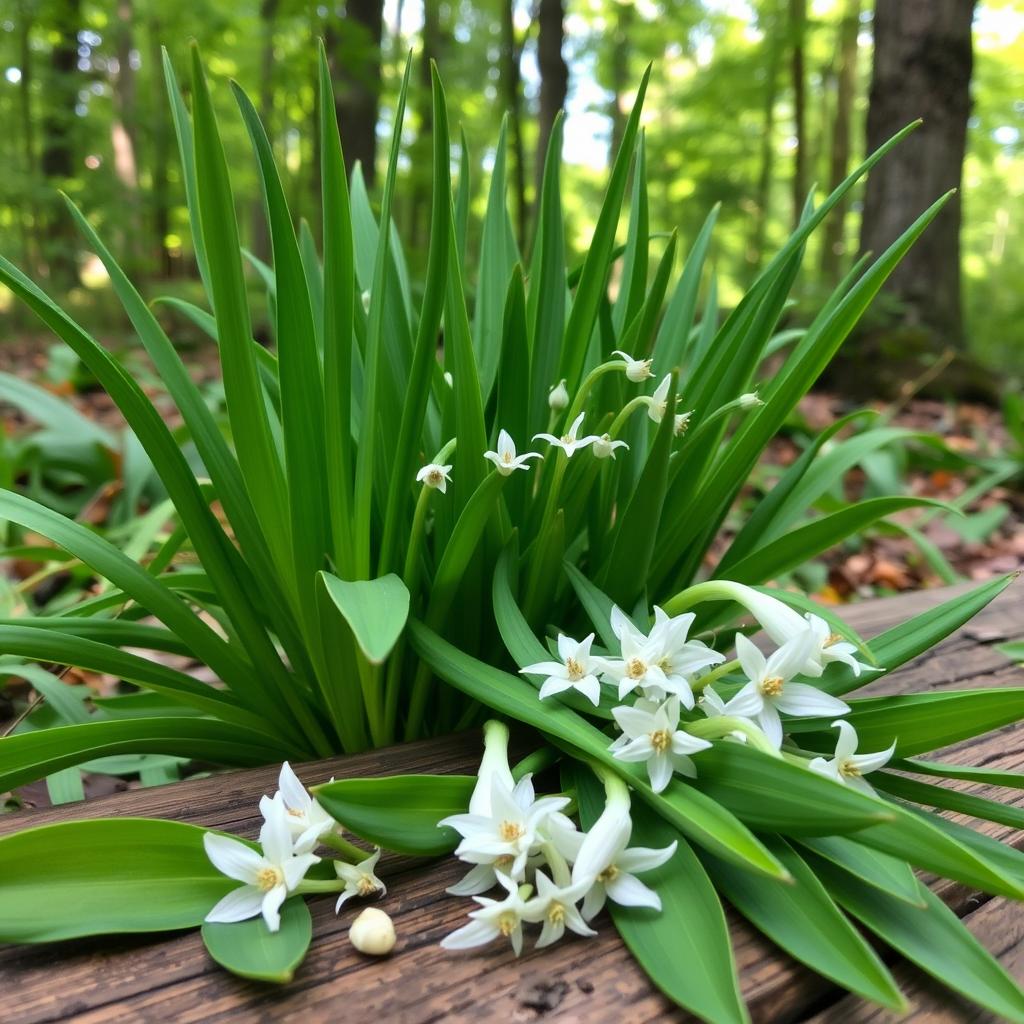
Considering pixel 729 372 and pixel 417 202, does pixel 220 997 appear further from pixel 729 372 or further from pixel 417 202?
pixel 417 202

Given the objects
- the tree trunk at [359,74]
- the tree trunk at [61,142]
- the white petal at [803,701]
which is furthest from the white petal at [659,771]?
the tree trunk at [61,142]

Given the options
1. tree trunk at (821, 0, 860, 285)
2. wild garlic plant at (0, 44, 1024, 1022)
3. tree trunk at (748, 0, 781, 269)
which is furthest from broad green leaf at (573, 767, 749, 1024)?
tree trunk at (821, 0, 860, 285)

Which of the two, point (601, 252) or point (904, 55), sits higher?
point (904, 55)

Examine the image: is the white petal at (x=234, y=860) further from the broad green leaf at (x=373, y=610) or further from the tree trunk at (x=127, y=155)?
the tree trunk at (x=127, y=155)

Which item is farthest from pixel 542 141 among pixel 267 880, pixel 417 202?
pixel 267 880

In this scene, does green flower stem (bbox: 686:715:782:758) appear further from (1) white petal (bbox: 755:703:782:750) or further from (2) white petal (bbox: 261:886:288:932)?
(2) white petal (bbox: 261:886:288:932)

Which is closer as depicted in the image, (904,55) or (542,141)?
(904,55)
